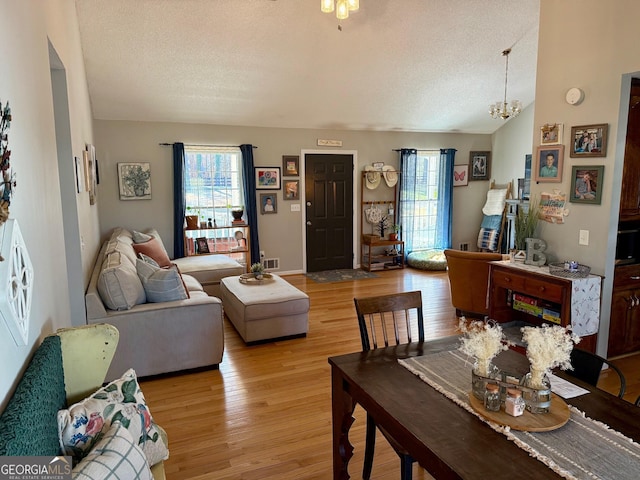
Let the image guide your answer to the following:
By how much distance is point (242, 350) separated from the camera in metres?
3.97

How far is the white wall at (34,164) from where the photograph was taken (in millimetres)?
1438

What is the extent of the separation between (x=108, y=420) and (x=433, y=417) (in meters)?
1.12

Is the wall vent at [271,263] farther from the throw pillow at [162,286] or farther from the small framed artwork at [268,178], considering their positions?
the throw pillow at [162,286]

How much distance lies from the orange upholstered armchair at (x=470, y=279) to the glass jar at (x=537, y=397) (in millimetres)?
3107

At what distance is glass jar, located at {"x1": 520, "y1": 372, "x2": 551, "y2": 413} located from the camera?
1.45 metres

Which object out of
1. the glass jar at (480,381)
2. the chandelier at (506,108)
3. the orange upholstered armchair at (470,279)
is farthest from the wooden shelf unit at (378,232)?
the glass jar at (480,381)

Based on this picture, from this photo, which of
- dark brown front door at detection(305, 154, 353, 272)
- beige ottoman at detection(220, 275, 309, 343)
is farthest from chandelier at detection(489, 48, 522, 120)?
beige ottoman at detection(220, 275, 309, 343)

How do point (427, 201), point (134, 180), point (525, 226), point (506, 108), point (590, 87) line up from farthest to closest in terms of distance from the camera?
1. point (427, 201)
2. point (134, 180)
3. point (506, 108)
4. point (525, 226)
5. point (590, 87)

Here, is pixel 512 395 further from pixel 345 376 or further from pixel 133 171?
pixel 133 171

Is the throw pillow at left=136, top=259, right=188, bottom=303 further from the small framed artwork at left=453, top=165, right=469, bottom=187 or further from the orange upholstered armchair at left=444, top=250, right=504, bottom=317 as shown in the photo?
the small framed artwork at left=453, top=165, right=469, bottom=187

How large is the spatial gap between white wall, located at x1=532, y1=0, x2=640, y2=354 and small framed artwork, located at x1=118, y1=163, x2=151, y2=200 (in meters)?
4.90

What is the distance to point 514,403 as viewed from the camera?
1.44 meters

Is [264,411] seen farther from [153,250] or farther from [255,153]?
[255,153]

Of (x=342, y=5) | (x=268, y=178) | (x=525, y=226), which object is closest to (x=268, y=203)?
(x=268, y=178)
